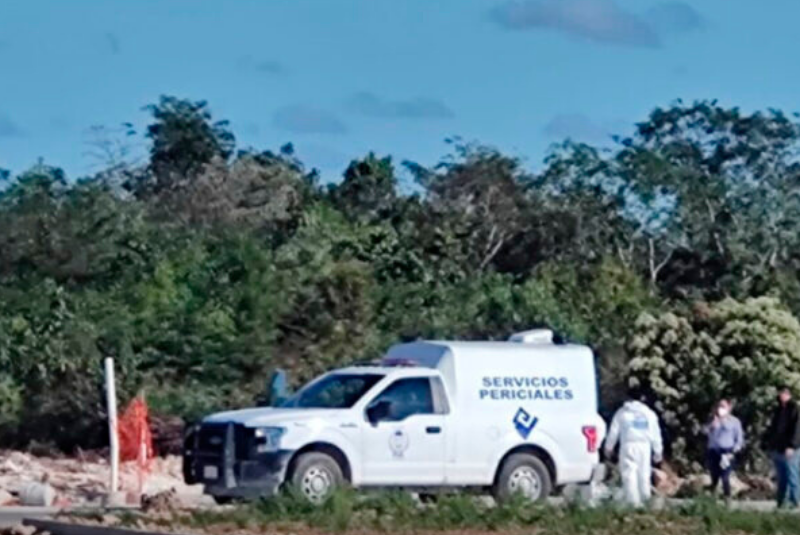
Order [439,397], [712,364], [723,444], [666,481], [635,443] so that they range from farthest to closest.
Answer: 1. [712,364]
2. [666,481]
3. [723,444]
4. [439,397]
5. [635,443]

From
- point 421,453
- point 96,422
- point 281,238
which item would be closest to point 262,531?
point 421,453

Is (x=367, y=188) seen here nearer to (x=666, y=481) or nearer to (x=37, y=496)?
(x=666, y=481)

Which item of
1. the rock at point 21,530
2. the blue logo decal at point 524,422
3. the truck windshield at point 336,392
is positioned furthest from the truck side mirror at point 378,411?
the rock at point 21,530

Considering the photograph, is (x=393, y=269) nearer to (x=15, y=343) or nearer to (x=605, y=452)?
(x=15, y=343)

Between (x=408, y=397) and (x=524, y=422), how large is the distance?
1621 mm

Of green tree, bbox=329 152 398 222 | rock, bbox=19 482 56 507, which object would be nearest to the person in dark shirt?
rock, bbox=19 482 56 507

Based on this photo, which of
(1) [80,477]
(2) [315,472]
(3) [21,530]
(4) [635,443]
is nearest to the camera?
(3) [21,530]

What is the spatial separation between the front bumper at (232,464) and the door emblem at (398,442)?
146 centimetres

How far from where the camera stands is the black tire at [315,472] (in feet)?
94.9

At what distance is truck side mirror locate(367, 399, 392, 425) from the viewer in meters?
29.6

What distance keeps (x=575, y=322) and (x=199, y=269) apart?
7615 mm

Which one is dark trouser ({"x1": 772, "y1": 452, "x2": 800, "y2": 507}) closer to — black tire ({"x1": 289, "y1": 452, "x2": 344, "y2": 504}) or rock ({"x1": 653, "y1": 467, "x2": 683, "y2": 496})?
black tire ({"x1": 289, "y1": 452, "x2": 344, "y2": 504})

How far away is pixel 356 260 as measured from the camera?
48781mm

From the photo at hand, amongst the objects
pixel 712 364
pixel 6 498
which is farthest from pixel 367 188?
pixel 6 498
